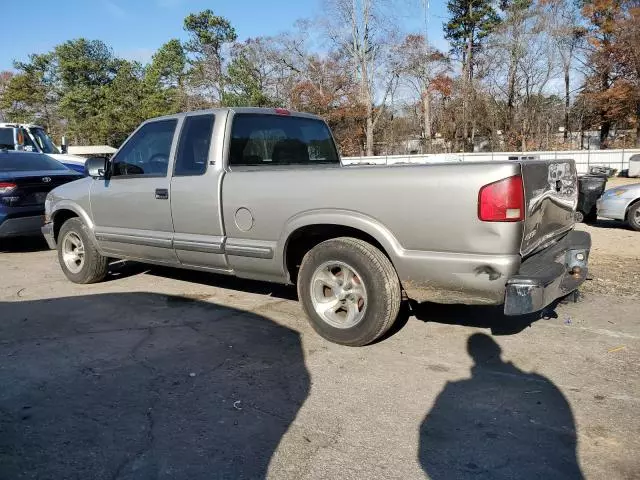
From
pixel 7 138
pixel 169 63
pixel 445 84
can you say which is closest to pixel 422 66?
pixel 445 84

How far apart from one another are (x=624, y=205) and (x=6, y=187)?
10.4 m

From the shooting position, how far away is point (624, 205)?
9.55m

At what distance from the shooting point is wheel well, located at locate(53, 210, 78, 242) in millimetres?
6469

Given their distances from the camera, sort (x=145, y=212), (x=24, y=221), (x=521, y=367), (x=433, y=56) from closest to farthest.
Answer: (x=521, y=367), (x=145, y=212), (x=24, y=221), (x=433, y=56)

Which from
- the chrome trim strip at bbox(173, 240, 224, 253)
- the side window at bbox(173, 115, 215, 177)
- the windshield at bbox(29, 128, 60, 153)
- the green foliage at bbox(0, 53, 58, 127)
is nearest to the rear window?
the side window at bbox(173, 115, 215, 177)

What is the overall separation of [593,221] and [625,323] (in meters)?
6.63

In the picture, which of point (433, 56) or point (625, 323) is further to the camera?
point (433, 56)

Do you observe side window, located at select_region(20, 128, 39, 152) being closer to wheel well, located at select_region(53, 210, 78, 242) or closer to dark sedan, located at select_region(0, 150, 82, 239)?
dark sedan, located at select_region(0, 150, 82, 239)

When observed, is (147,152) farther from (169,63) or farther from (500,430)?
(169,63)

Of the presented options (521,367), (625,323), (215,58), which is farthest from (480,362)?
(215,58)

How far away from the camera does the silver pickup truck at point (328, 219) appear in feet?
11.2

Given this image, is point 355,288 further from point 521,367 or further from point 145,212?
point 145,212

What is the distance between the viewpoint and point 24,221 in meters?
8.22

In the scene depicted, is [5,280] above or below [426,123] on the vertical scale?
below
